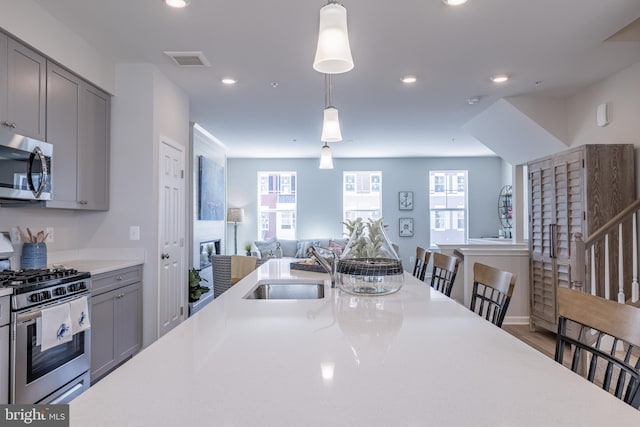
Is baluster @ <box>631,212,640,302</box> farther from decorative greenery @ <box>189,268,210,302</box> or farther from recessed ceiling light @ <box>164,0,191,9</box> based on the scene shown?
decorative greenery @ <box>189,268,210,302</box>

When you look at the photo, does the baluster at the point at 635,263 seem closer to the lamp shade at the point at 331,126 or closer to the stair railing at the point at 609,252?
the stair railing at the point at 609,252

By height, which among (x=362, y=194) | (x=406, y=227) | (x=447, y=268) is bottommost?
(x=447, y=268)

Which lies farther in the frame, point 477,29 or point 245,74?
point 245,74

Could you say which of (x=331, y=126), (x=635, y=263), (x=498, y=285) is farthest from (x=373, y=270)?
(x=635, y=263)

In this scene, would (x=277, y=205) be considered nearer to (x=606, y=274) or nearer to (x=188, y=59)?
(x=188, y=59)

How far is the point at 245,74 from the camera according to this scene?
3.75 meters

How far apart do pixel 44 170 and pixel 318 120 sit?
348cm

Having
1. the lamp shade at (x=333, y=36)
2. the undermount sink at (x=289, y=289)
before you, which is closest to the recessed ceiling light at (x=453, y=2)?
the lamp shade at (x=333, y=36)

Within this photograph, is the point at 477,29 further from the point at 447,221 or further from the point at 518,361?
the point at 447,221

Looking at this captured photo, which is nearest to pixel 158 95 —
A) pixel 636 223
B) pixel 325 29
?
pixel 325 29

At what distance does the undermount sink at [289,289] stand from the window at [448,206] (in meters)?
6.96

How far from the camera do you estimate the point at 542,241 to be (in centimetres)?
439

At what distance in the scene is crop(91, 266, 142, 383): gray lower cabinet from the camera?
9.26ft

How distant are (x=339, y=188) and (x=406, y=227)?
1636 mm
